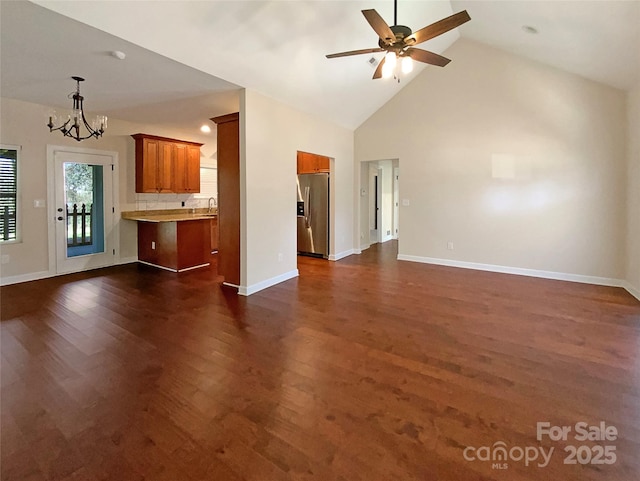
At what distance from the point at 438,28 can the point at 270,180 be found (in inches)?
110

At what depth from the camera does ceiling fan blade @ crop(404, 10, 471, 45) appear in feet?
8.77

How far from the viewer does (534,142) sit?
528 centimetres

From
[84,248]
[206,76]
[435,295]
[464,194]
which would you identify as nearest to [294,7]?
[206,76]

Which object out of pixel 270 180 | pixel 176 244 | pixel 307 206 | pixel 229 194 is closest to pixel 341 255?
pixel 307 206

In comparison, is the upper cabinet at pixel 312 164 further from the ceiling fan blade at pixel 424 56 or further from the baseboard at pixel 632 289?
the baseboard at pixel 632 289

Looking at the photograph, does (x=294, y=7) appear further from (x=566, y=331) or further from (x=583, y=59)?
(x=566, y=331)

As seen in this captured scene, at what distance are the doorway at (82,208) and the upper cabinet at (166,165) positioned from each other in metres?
0.52

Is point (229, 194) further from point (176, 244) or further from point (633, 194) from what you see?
point (633, 194)

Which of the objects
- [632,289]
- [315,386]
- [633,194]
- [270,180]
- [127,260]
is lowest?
[315,386]

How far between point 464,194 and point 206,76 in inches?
188

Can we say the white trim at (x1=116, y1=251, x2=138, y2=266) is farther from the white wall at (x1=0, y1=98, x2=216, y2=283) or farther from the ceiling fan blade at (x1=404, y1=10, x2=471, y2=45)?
the ceiling fan blade at (x1=404, y1=10, x2=471, y2=45)

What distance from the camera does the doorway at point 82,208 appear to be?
17.6 feet

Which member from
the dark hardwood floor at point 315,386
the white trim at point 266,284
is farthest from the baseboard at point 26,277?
the white trim at point 266,284

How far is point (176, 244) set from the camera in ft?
18.7
